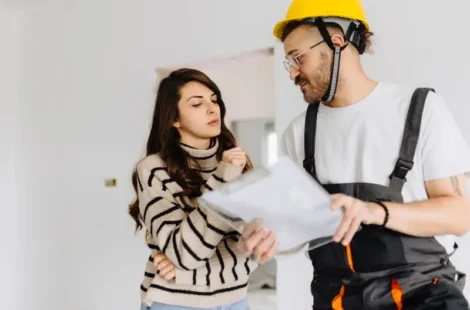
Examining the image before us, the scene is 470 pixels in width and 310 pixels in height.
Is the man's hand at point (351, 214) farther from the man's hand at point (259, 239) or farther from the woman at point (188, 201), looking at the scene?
the woman at point (188, 201)

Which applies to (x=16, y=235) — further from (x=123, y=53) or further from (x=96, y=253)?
(x=123, y=53)

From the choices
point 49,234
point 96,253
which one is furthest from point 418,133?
point 49,234

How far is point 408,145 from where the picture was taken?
3.68 feet

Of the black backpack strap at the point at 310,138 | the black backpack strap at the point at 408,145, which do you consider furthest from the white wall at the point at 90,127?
the black backpack strap at the point at 408,145

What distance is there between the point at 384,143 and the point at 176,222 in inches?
20.7

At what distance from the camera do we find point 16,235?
11.2 feet

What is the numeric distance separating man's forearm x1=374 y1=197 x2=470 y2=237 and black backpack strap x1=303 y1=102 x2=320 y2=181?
0.81ft

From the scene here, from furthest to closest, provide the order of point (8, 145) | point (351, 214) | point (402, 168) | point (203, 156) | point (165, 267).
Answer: point (8, 145) < point (203, 156) < point (165, 267) < point (402, 168) < point (351, 214)

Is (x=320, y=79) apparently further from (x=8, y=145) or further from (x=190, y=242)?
(x=8, y=145)

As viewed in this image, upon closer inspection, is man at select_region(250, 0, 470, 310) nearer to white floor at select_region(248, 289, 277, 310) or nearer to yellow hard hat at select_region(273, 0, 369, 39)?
yellow hard hat at select_region(273, 0, 369, 39)

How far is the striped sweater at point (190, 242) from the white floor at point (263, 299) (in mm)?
1492

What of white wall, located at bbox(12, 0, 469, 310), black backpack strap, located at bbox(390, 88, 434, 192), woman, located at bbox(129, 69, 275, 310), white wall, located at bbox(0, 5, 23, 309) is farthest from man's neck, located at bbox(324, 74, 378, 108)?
white wall, located at bbox(0, 5, 23, 309)

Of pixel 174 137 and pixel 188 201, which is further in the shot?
pixel 174 137

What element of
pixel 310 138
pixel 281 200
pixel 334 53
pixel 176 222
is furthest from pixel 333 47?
pixel 176 222
